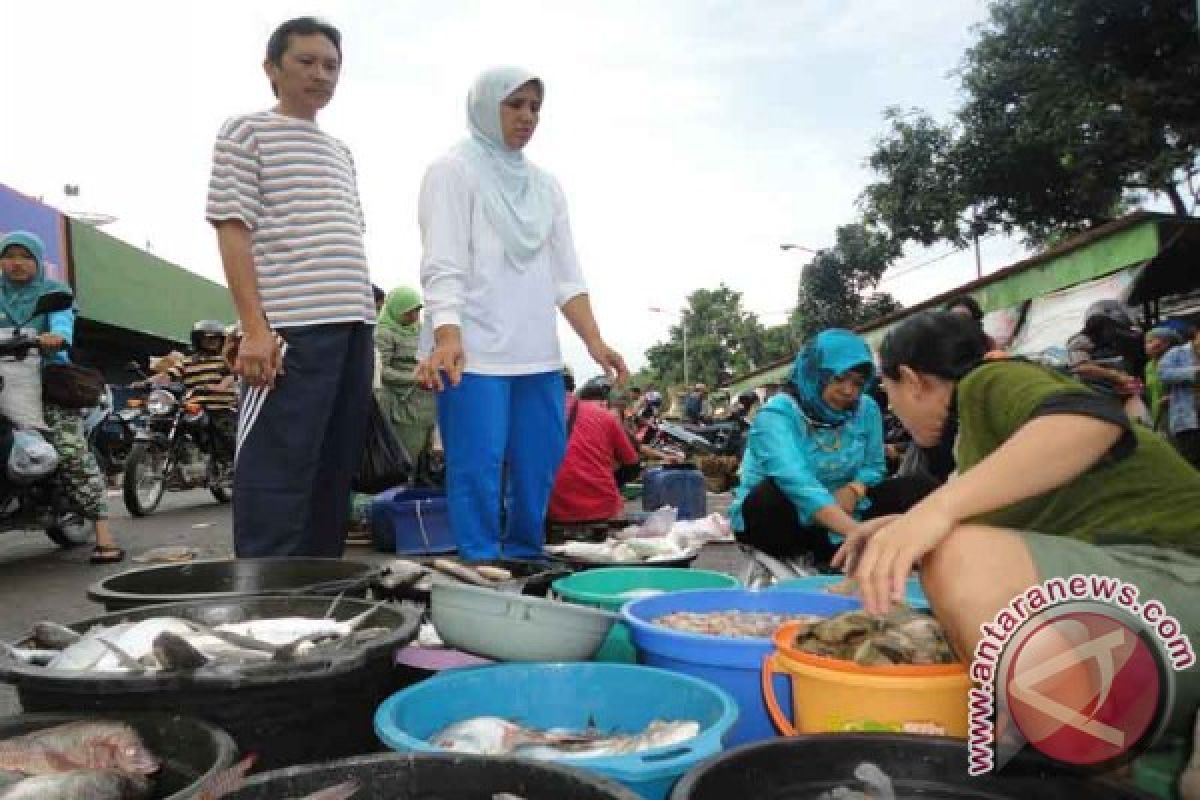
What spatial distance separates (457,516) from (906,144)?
2354 centimetres

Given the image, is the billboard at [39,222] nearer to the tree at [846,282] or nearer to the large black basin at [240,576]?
the large black basin at [240,576]

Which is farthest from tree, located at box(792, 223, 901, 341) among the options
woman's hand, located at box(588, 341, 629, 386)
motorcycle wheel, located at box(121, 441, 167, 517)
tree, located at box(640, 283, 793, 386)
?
woman's hand, located at box(588, 341, 629, 386)

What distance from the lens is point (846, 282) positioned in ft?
119

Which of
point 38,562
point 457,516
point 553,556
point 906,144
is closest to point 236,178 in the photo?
point 457,516

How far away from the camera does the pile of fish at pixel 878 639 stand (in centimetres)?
191

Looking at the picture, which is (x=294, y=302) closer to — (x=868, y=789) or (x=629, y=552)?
(x=629, y=552)

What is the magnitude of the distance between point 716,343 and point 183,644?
2539 inches

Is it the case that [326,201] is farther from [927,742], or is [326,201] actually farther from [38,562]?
[38,562]

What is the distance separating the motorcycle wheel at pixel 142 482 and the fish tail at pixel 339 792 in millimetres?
7396

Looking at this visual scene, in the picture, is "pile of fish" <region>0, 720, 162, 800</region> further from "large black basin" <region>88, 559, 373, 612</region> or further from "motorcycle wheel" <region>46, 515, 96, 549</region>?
"motorcycle wheel" <region>46, 515, 96, 549</region>

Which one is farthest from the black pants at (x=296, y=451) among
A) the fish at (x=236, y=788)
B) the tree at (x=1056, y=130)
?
the tree at (x=1056, y=130)

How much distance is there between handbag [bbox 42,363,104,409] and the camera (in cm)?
536

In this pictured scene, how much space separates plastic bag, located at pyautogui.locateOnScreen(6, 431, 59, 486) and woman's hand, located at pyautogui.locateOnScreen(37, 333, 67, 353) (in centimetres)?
48

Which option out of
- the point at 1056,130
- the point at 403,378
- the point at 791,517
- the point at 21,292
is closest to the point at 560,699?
the point at 791,517
